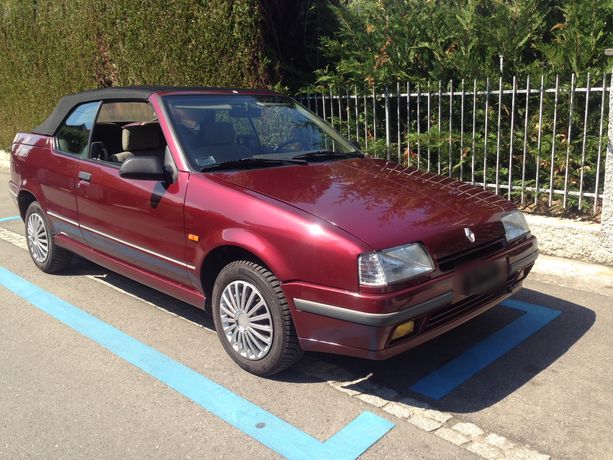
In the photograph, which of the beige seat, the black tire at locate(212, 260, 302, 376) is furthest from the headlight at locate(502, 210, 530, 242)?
the beige seat

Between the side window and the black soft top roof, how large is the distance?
63 millimetres

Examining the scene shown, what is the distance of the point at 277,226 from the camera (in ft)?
10.1

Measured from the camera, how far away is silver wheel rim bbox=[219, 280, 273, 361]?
3270 mm

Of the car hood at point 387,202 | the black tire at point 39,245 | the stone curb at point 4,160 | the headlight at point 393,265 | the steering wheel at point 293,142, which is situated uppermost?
the steering wheel at point 293,142

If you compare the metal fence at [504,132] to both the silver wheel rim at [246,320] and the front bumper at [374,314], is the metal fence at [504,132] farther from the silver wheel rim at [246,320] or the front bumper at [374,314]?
the silver wheel rim at [246,320]

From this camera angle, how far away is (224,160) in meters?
3.79

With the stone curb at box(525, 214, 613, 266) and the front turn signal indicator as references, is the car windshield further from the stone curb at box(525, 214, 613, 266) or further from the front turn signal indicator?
the stone curb at box(525, 214, 613, 266)

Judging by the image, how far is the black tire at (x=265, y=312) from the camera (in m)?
3.12

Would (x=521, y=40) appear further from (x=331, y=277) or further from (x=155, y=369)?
(x=155, y=369)

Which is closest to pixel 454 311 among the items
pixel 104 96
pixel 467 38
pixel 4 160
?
pixel 104 96

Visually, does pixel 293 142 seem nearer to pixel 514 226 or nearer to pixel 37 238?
pixel 514 226

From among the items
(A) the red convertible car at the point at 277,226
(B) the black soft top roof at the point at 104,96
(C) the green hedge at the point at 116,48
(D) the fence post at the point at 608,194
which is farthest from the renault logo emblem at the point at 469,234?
(C) the green hedge at the point at 116,48

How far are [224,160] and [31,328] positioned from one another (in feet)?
6.54

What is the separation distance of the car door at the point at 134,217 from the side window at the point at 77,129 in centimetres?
30
